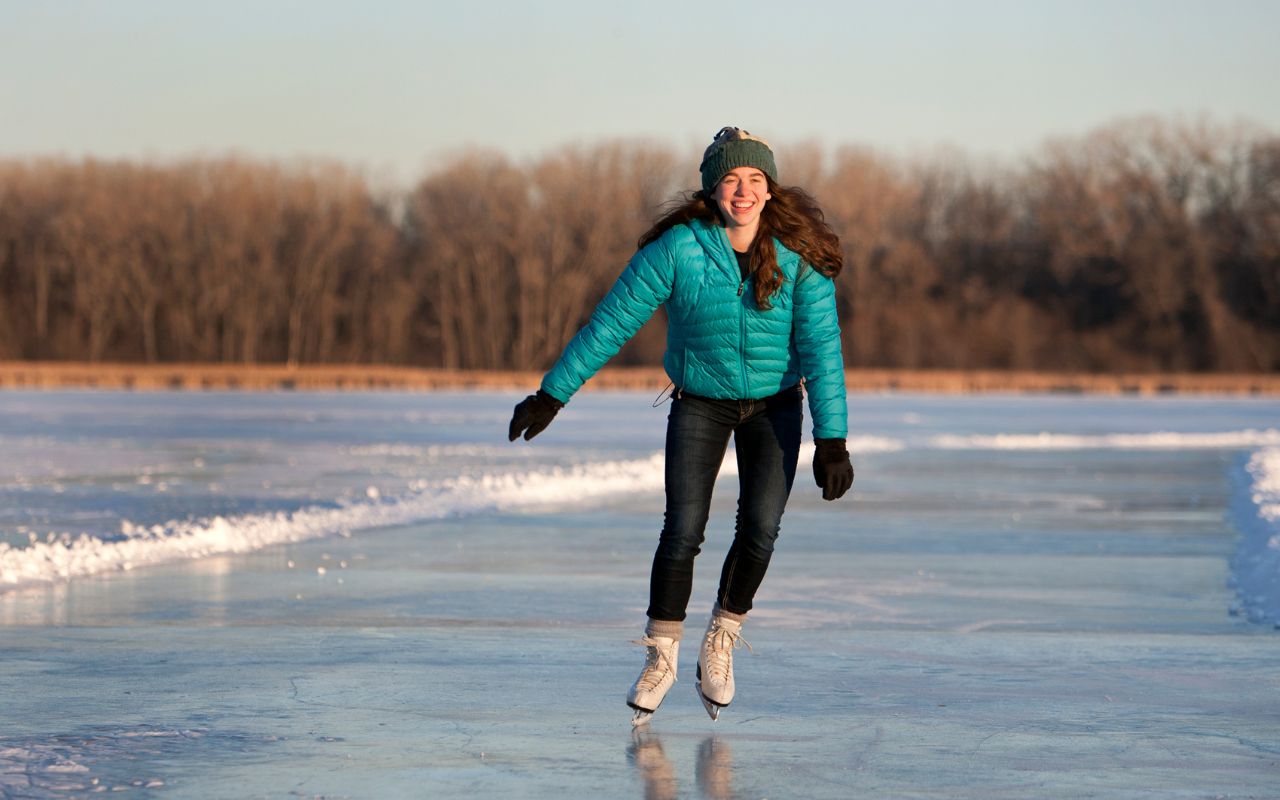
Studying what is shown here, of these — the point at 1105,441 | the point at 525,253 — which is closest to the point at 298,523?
the point at 1105,441

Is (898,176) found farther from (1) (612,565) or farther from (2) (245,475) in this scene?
(1) (612,565)

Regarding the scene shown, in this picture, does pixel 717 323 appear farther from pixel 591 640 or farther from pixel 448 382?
pixel 448 382

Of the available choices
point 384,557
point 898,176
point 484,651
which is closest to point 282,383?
point 898,176

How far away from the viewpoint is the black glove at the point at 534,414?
16.6 feet

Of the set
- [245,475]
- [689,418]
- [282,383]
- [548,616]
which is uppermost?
[689,418]

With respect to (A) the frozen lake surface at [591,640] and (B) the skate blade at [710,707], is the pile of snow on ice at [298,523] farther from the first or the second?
(B) the skate blade at [710,707]

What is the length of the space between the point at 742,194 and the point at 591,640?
88.6 inches

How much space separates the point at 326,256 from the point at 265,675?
80.4 m

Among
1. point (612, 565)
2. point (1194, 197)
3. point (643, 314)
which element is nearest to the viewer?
point (643, 314)

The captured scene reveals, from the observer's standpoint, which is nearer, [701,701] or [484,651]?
[701,701]

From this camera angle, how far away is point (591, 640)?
6.87m

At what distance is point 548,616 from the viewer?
758cm

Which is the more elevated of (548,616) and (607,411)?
(548,616)

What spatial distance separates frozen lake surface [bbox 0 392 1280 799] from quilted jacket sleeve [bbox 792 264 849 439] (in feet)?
2.70
